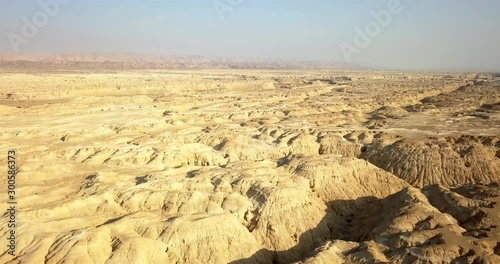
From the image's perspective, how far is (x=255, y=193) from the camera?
25797 mm

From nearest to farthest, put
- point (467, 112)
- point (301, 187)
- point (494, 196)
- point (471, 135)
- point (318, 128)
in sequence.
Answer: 1. point (494, 196)
2. point (301, 187)
3. point (471, 135)
4. point (318, 128)
5. point (467, 112)

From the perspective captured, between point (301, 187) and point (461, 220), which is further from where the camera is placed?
point (301, 187)

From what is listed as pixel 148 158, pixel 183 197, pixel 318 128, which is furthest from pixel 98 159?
pixel 318 128

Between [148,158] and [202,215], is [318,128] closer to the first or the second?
[148,158]

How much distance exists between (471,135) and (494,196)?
20670 mm

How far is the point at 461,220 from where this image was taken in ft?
73.5

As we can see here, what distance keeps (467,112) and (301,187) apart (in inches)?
1885

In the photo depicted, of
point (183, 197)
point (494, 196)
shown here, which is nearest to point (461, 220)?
point (494, 196)

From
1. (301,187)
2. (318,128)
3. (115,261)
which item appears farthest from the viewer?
(318,128)

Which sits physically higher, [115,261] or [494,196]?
[494,196]

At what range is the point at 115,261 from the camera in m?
18.6

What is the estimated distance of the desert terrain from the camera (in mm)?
19141

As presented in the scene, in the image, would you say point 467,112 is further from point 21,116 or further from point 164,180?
point 21,116

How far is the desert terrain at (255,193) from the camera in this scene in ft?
62.8
